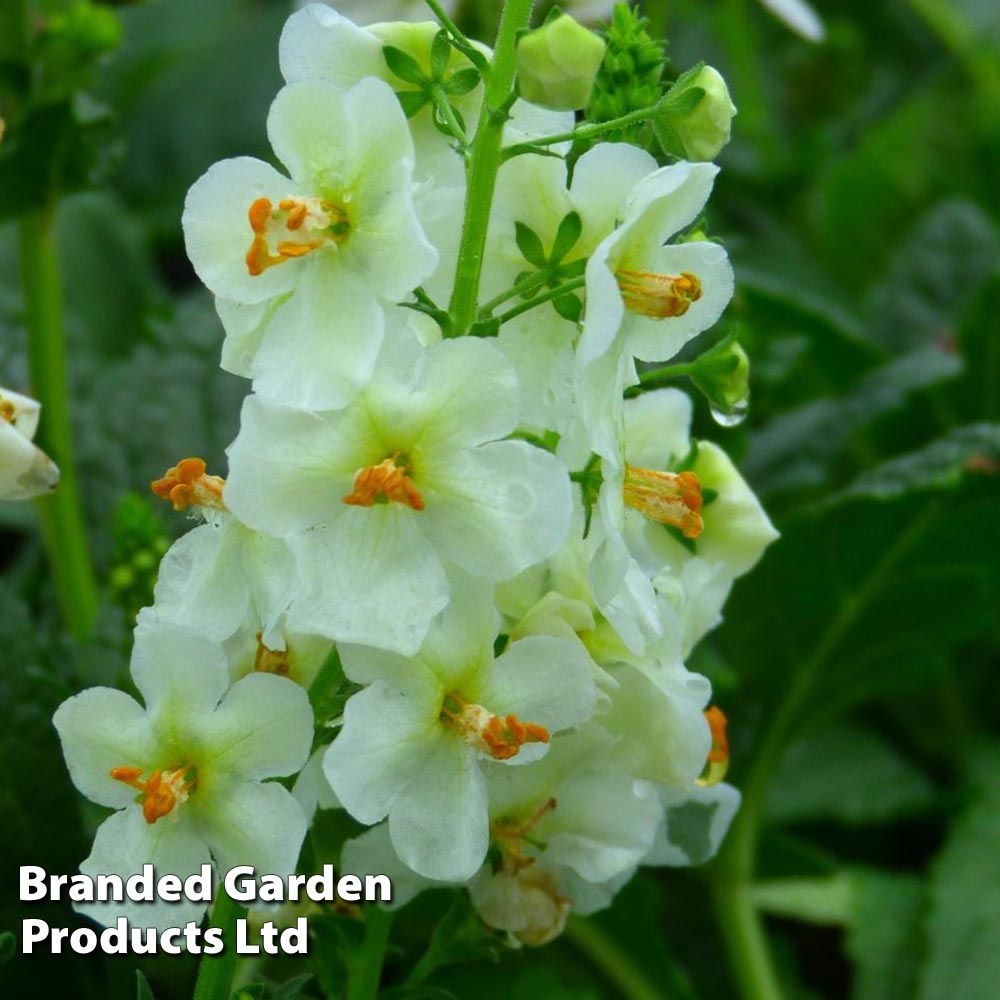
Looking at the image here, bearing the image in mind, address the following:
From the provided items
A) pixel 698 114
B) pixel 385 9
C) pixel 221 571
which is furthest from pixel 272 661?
pixel 385 9

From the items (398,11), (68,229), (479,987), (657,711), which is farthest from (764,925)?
(398,11)

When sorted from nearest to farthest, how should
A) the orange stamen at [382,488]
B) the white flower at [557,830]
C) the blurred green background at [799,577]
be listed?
the orange stamen at [382,488] < the white flower at [557,830] < the blurred green background at [799,577]

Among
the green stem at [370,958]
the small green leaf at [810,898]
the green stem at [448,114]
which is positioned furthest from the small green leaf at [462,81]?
the small green leaf at [810,898]

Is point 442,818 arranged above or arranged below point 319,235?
below

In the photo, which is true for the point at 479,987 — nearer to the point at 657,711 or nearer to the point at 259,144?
the point at 657,711

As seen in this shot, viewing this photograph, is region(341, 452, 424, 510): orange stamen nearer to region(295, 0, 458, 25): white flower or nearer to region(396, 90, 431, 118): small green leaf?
region(396, 90, 431, 118): small green leaf

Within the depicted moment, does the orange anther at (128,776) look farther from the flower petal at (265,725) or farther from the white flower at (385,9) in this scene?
the white flower at (385,9)

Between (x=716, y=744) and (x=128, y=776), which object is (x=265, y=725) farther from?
(x=716, y=744)

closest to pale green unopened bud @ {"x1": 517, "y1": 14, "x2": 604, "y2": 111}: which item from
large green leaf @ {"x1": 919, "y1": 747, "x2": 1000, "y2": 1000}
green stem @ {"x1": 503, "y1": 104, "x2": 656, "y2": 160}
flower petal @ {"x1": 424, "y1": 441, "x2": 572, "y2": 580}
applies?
green stem @ {"x1": 503, "y1": 104, "x2": 656, "y2": 160}
